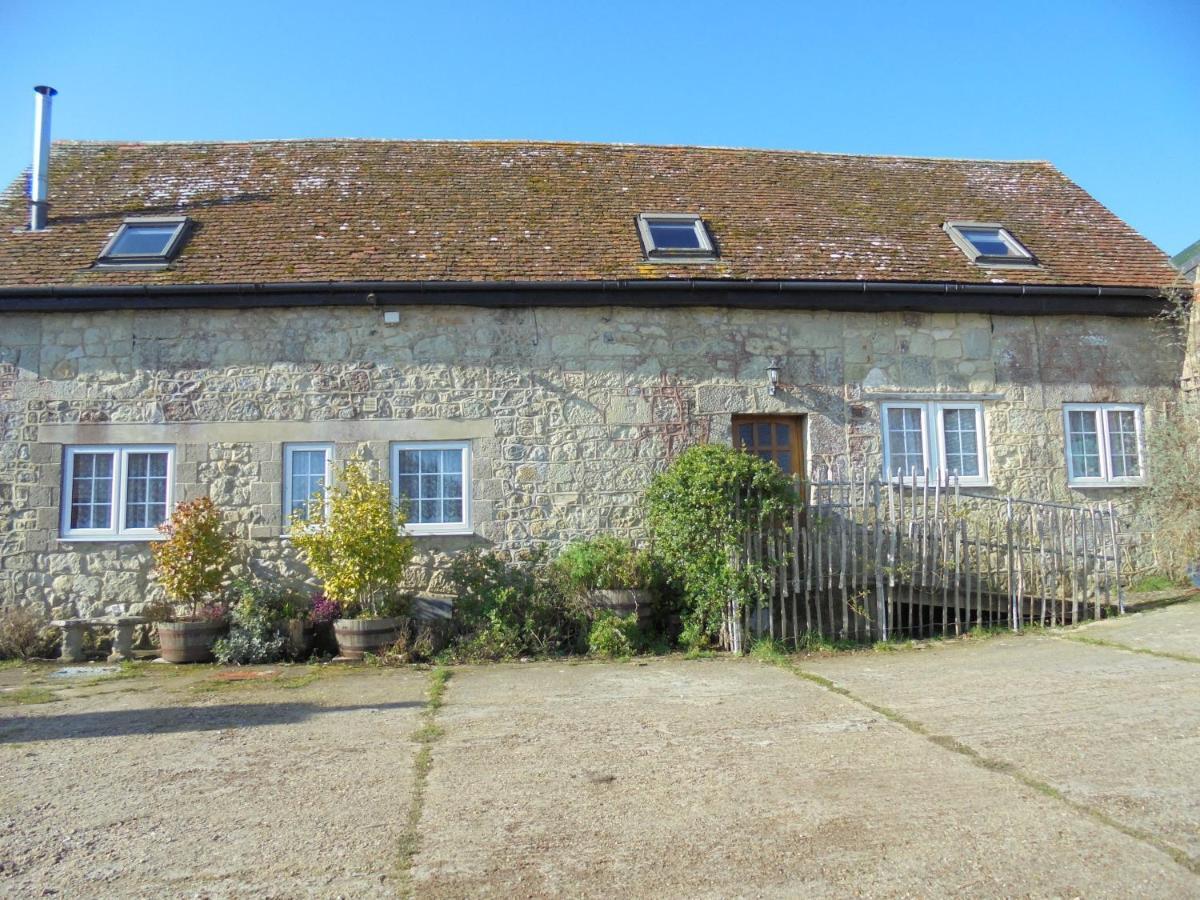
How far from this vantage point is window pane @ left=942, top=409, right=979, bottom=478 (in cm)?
1005

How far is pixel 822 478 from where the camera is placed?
968 centimetres

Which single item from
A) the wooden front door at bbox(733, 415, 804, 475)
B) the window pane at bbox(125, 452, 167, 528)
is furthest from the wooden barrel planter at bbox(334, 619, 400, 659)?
the wooden front door at bbox(733, 415, 804, 475)

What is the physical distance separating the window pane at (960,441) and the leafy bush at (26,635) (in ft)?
32.3

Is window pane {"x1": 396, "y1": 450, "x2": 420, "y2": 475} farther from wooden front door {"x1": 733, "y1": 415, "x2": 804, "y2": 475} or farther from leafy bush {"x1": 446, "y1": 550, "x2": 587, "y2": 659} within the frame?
wooden front door {"x1": 733, "y1": 415, "x2": 804, "y2": 475}

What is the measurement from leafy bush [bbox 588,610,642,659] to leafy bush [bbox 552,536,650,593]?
0.29 m

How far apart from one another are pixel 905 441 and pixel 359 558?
6.18 m

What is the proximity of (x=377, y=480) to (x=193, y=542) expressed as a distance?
1.88 m

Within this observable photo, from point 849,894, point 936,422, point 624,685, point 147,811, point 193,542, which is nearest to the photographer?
point 849,894

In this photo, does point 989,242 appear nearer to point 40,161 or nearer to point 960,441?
point 960,441

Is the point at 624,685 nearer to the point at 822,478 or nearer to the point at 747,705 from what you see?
the point at 747,705

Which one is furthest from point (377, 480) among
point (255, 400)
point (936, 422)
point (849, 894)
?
point (849, 894)

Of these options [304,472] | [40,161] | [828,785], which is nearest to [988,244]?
[304,472]

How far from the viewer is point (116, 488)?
9.24 meters

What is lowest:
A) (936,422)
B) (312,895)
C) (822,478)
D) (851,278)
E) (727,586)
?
(312,895)
